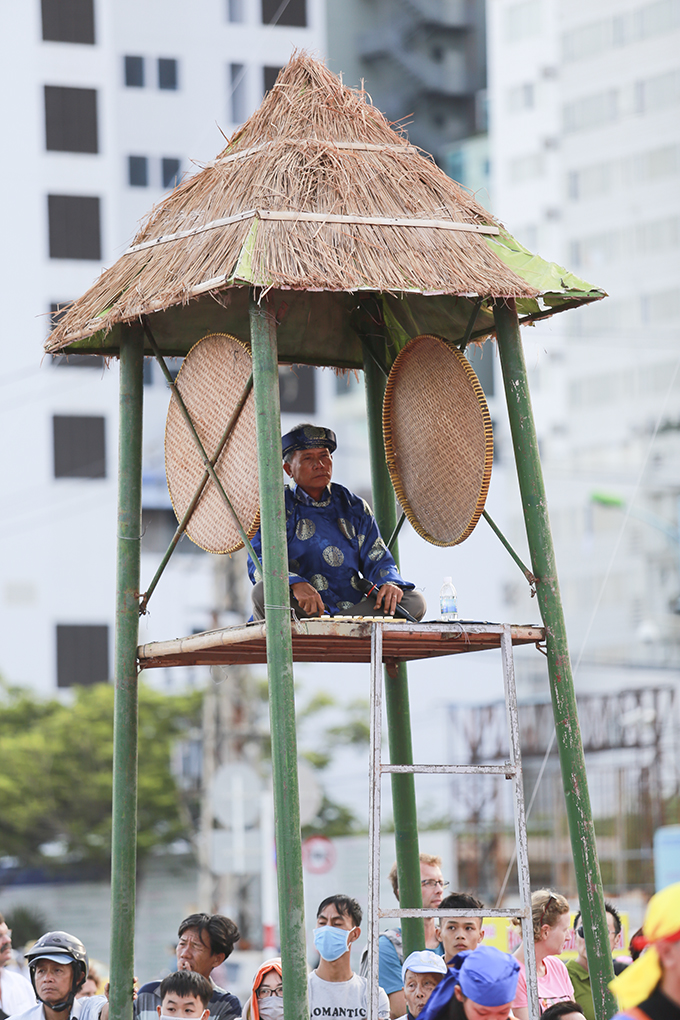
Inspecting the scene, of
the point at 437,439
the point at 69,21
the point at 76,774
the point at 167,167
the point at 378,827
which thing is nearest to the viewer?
the point at 378,827

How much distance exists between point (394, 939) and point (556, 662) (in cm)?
262

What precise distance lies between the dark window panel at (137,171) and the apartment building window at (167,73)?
2.40m

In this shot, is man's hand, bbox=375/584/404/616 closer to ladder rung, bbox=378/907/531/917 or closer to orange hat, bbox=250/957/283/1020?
ladder rung, bbox=378/907/531/917

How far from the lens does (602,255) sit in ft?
149

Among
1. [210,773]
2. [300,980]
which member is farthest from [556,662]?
[210,773]

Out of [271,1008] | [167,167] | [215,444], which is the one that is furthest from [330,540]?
[167,167]

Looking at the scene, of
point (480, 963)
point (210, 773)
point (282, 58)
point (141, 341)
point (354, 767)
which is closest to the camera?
point (480, 963)

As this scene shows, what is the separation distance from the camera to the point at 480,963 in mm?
5566

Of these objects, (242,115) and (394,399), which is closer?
(394,399)

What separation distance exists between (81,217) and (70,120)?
3.13 meters

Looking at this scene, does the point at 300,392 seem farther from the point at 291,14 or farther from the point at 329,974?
the point at 329,974

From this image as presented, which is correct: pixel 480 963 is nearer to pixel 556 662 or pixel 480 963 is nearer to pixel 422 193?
pixel 556 662

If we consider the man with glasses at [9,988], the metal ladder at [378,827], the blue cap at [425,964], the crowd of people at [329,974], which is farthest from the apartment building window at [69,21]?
the blue cap at [425,964]

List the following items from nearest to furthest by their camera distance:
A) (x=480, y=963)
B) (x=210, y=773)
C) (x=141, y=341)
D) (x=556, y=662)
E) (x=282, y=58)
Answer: (x=480, y=963), (x=556, y=662), (x=141, y=341), (x=210, y=773), (x=282, y=58)
